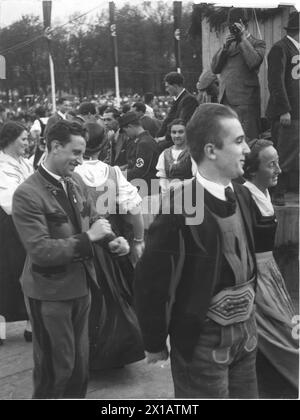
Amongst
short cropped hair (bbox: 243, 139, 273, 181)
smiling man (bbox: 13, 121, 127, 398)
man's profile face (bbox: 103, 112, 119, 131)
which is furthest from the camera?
man's profile face (bbox: 103, 112, 119, 131)

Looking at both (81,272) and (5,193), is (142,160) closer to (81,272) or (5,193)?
(5,193)

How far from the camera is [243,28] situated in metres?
3.79

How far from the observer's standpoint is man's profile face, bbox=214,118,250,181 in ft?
7.75

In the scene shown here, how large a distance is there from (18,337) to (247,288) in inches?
102

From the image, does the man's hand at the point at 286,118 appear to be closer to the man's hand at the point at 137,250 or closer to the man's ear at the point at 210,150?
the man's hand at the point at 137,250

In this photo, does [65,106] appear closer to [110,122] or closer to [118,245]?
[118,245]

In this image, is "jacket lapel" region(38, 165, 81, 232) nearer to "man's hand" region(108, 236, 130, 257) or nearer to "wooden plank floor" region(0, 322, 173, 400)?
"man's hand" region(108, 236, 130, 257)

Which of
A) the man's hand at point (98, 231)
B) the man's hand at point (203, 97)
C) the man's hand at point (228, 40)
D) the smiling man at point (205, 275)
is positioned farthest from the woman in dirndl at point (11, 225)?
the smiling man at point (205, 275)

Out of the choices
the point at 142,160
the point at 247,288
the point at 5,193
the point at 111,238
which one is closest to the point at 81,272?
the point at 111,238

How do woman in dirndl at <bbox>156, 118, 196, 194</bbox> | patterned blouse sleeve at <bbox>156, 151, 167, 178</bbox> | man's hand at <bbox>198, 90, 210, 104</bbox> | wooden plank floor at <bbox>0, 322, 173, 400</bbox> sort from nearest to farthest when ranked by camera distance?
1. wooden plank floor at <bbox>0, 322, 173, 400</bbox>
2. woman in dirndl at <bbox>156, 118, 196, 194</bbox>
3. man's hand at <bbox>198, 90, 210, 104</bbox>
4. patterned blouse sleeve at <bbox>156, 151, 167, 178</bbox>

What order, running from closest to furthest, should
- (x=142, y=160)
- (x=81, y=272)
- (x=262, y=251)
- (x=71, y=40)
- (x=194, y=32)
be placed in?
(x=81, y=272)
(x=262, y=251)
(x=71, y=40)
(x=194, y=32)
(x=142, y=160)

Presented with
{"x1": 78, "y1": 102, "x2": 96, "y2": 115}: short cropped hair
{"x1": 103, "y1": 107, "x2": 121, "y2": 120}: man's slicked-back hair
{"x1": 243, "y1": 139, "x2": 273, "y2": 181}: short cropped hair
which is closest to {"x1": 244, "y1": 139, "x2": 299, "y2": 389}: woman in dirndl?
{"x1": 243, "y1": 139, "x2": 273, "y2": 181}: short cropped hair

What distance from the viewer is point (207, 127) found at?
2359 millimetres

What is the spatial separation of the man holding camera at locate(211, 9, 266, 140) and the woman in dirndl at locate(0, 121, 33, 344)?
1288 mm
